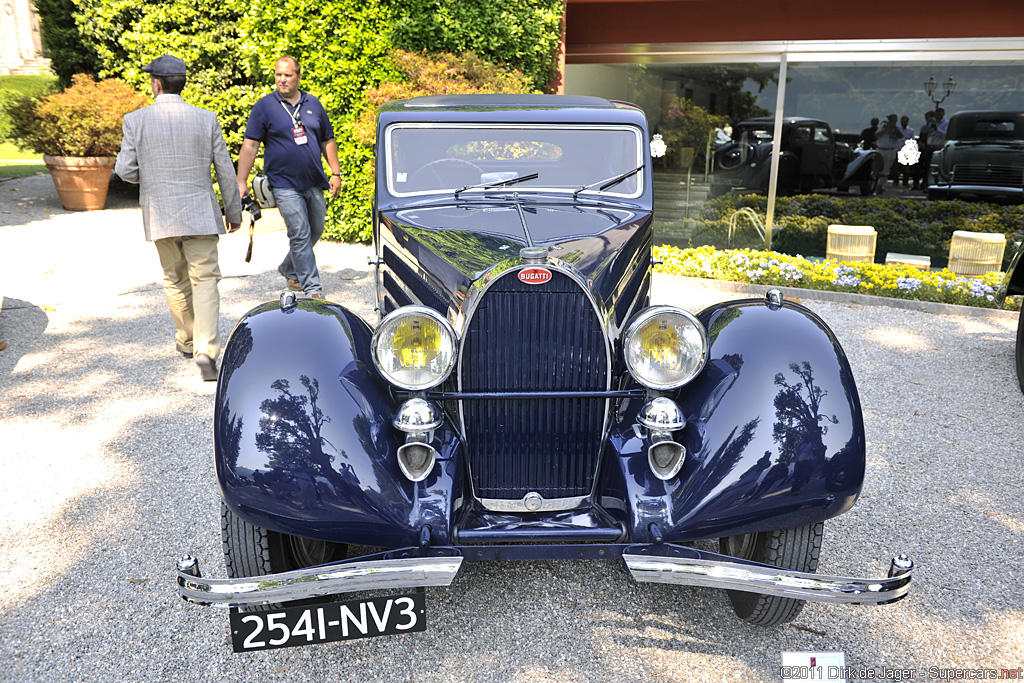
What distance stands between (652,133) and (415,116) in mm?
7790

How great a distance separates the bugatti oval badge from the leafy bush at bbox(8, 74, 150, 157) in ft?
34.5

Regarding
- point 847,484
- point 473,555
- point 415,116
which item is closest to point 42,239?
point 415,116

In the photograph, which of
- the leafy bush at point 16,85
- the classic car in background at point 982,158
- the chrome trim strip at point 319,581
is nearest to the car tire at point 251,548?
the chrome trim strip at point 319,581

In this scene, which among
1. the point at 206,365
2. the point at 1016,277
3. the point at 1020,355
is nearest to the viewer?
the point at 206,365

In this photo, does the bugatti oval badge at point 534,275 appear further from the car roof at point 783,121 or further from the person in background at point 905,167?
the person in background at point 905,167

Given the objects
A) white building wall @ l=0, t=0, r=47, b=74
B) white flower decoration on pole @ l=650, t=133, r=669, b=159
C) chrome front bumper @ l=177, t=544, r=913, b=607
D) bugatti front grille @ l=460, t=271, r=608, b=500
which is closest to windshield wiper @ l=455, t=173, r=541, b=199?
bugatti front grille @ l=460, t=271, r=608, b=500

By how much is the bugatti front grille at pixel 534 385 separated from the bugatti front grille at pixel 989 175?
9001 mm

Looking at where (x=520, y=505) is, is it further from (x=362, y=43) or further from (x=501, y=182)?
(x=362, y=43)

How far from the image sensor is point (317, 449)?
2.33 metres

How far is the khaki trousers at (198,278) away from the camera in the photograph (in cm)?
490

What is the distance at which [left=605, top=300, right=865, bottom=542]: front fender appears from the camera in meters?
2.33

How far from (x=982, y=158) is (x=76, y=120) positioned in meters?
12.4

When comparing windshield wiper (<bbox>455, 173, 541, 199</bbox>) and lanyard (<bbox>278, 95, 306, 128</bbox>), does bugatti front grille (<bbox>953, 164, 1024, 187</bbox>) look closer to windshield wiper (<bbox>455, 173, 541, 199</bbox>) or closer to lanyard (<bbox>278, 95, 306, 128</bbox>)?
lanyard (<bbox>278, 95, 306, 128</bbox>)

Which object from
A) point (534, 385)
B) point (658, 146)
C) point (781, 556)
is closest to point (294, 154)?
point (534, 385)
